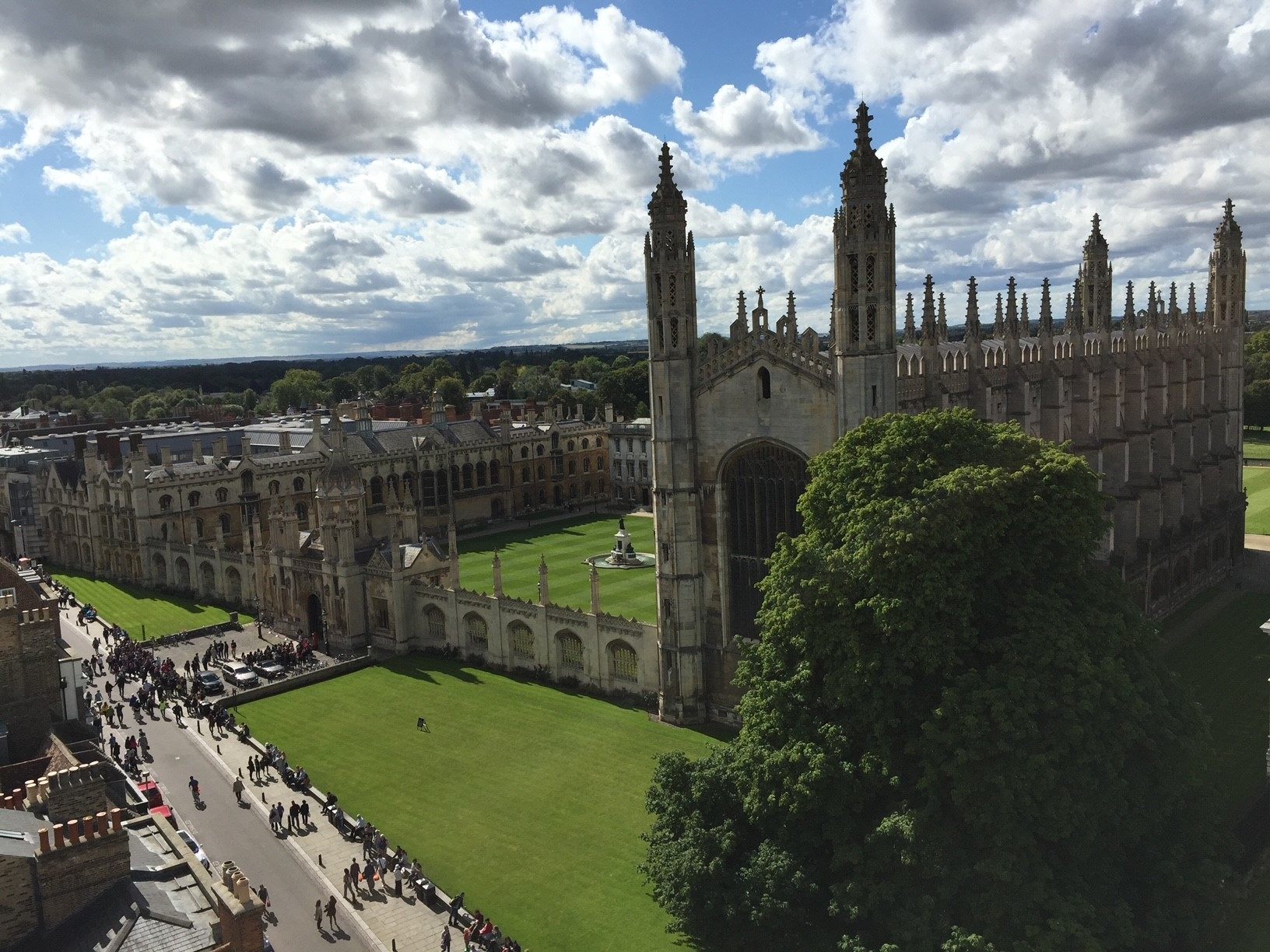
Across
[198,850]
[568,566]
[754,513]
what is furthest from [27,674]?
[568,566]

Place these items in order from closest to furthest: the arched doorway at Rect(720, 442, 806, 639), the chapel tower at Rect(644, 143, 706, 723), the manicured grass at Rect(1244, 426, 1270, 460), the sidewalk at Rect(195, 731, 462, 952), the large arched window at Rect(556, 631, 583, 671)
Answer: the sidewalk at Rect(195, 731, 462, 952), the arched doorway at Rect(720, 442, 806, 639), the chapel tower at Rect(644, 143, 706, 723), the large arched window at Rect(556, 631, 583, 671), the manicured grass at Rect(1244, 426, 1270, 460)

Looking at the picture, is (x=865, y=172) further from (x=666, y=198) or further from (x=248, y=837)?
(x=248, y=837)

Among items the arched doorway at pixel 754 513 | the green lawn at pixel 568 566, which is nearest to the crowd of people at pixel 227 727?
the arched doorway at pixel 754 513

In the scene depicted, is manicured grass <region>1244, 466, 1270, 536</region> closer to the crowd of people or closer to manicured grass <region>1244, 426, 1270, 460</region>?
manicured grass <region>1244, 426, 1270, 460</region>

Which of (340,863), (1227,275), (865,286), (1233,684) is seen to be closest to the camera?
(340,863)

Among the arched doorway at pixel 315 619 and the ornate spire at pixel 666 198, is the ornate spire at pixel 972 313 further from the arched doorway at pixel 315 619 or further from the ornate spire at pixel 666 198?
the arched doorway at pixel 315 619

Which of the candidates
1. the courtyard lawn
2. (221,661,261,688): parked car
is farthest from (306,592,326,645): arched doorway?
(221,661,261,688): parked car
